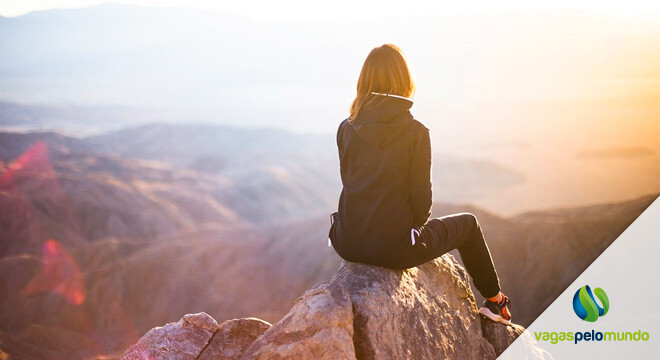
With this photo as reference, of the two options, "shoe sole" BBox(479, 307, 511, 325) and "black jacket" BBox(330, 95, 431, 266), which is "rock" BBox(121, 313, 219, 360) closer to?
"black jacket" BBox(330, 95, 431, 266)

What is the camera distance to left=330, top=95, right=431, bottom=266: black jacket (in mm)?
3850

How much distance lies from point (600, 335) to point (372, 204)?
186 inches

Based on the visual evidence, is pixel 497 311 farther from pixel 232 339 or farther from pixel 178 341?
pixel 178 341

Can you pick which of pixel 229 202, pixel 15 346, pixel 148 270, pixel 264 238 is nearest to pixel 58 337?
pixel 15 346

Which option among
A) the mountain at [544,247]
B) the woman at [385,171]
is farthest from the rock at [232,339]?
the mountain at [544,247]

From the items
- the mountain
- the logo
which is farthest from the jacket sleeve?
the mountain

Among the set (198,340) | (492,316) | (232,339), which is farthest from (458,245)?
(198,340)

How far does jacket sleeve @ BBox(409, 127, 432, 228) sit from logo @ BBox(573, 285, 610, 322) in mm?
2816

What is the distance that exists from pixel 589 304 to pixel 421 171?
10.2 feet

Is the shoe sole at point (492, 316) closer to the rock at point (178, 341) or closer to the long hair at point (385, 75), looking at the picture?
the long hair at point (385, 75)

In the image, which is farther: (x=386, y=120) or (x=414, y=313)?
(x=414, y=313)

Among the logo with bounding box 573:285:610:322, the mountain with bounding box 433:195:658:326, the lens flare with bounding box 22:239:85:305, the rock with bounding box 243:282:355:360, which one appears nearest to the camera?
the rock with bounding box 243:282:355:360

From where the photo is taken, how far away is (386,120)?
3.84 metres

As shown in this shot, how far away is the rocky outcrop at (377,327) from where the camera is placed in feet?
12.6
